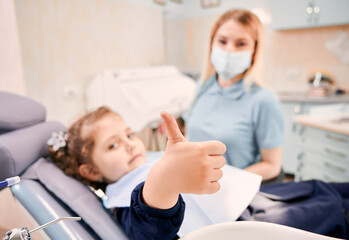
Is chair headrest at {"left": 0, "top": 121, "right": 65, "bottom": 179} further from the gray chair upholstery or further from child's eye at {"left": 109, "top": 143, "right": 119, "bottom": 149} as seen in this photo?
child's eye at {"left": 109, "top": 143, "right": 119, "bottom": 149}

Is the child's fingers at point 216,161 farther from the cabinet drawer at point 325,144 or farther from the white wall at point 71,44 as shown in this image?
the cabinet drawer at point 325,144

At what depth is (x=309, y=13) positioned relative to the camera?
246cm

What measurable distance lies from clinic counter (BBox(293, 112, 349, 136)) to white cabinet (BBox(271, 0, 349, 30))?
1153 mm

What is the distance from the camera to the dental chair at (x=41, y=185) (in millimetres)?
678

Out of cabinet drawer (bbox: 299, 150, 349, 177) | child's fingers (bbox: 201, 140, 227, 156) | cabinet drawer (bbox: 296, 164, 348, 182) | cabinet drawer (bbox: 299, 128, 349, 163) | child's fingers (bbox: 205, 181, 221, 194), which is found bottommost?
cabinet drawer (bbox: 296, 164, 348, 182)

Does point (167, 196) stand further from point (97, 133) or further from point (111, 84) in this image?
point (111, 84)

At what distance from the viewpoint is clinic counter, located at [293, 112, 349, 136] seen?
1.51 m

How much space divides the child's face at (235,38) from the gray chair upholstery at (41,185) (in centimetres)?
76

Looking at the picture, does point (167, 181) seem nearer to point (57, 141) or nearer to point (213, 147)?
point (213, 147)

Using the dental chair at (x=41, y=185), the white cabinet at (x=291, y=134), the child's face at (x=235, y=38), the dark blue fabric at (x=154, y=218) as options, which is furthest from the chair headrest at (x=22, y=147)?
the white cabinet at (x=291, y=134)

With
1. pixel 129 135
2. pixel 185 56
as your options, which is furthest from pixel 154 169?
pixel 185 56

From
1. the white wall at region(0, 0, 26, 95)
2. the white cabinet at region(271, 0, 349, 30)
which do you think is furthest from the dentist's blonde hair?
the white cabinet at region(271, 0, 349, 30)

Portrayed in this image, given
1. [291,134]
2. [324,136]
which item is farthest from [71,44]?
[291,134]

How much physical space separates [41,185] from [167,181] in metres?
0.58
